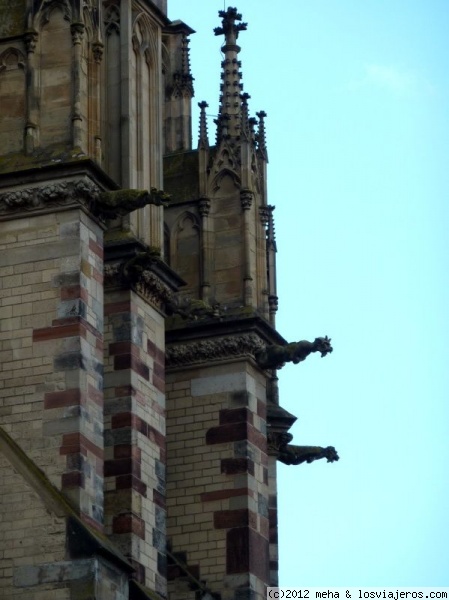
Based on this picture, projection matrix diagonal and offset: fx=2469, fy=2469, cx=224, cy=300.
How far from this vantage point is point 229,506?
40.1 m

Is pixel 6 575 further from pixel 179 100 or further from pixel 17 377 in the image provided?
pixel 179 100

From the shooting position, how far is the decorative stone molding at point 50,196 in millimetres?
35281

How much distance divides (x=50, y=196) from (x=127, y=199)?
1.12 m

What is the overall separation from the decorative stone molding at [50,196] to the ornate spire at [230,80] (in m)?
8.03

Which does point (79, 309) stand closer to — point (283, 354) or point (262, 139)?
point (283, 354)

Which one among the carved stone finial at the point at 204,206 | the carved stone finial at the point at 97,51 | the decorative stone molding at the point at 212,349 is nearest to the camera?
the carved stone finial at the point at 97,51

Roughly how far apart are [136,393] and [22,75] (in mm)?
5029

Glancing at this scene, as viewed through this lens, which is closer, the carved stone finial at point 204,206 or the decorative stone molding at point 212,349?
the decorative stone molding at point 212,349

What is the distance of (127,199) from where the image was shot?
117 feet

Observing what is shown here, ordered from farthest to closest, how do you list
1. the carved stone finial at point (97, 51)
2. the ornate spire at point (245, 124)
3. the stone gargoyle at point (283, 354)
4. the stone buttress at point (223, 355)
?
1. the ornate spire at point (245, 124)
2. the stone gargoyle at point (283, 354)
3. the stone buttress at point (223, 355)
4. the carved stone finial at point (97, 51)

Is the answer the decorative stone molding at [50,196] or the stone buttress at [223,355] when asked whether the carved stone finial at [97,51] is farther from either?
the stone buttress at [223,355]

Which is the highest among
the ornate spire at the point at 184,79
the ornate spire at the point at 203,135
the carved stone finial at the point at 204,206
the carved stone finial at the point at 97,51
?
the ornate spire at the point at 184,79

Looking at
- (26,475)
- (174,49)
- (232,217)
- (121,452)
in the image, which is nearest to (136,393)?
(121,452)

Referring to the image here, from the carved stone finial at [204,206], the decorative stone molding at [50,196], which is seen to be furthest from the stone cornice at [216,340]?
the decorative stone molding at [50,196]
